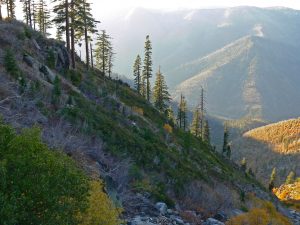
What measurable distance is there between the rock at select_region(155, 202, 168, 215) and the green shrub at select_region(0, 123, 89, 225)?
22.8ft

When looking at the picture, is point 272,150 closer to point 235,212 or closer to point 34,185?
point 235,212

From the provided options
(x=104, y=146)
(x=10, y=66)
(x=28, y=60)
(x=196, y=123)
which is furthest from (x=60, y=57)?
(x=196, y=123)

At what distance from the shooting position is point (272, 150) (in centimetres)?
14750

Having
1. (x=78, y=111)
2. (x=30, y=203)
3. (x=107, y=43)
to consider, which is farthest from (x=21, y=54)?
(x=107, y=43)

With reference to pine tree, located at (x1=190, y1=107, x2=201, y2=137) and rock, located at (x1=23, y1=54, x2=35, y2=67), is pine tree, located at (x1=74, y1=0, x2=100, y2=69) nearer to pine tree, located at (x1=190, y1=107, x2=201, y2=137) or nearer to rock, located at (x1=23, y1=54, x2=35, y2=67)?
rock, located at (x1=23, y1=54, x2=35, y2=67)

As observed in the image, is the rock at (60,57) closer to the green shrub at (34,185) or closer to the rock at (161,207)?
the rock at (161,207)

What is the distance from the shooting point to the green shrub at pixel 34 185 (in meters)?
5.13

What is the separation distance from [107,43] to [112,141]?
47.4 m

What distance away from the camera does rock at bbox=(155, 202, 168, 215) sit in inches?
512

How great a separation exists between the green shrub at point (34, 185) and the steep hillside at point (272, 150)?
108 m

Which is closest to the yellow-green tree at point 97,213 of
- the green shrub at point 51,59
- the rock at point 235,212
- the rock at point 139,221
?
the rock at point 139,221

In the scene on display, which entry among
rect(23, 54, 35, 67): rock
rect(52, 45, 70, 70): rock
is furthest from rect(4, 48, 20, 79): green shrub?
rect(52, 45, 70, 70): rock

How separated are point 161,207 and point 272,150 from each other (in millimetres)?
141538

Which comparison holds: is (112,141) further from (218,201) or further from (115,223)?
(115,223)
